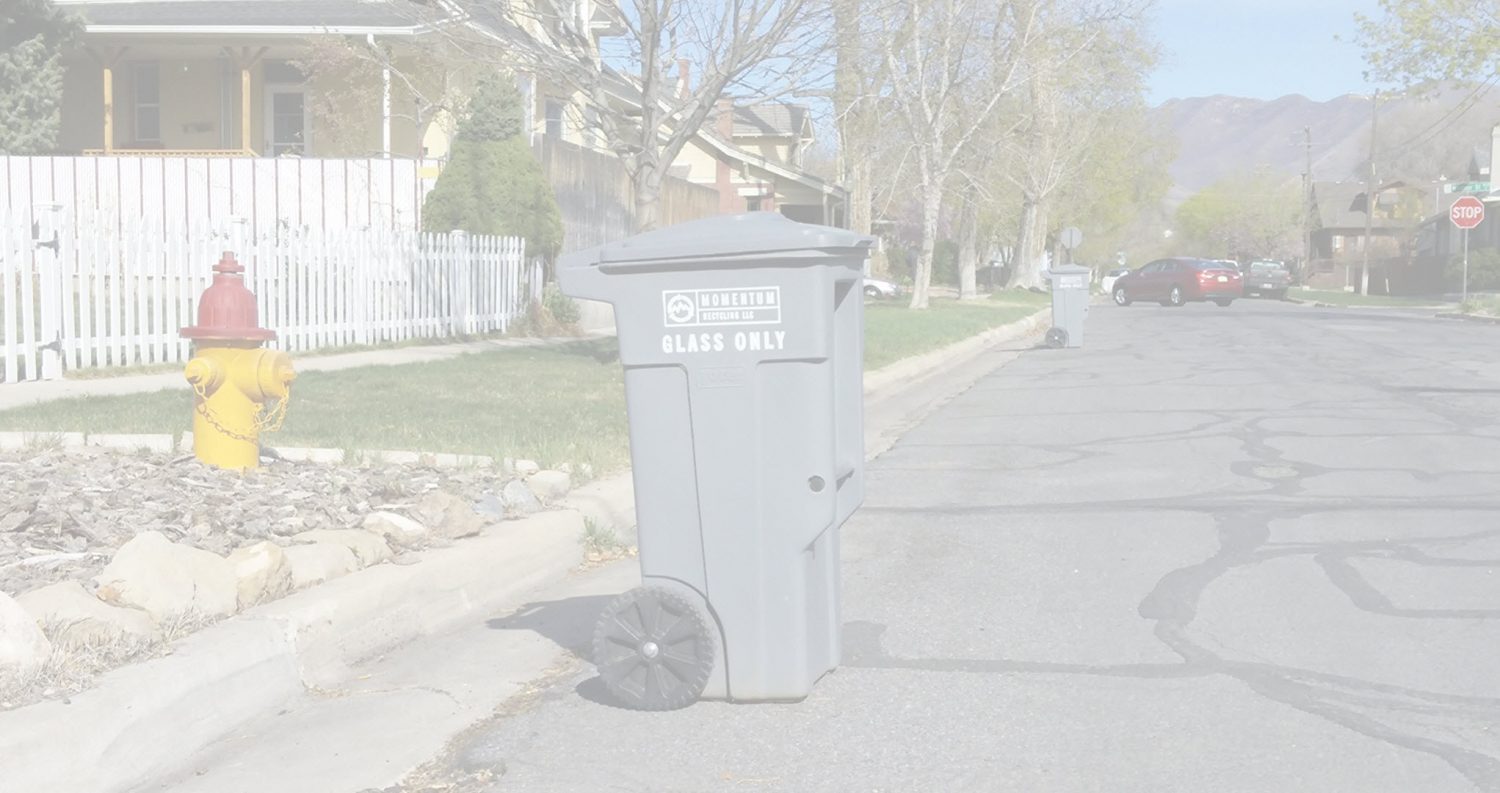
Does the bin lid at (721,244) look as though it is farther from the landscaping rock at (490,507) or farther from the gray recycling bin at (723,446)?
the landscaping rock at (490,507)

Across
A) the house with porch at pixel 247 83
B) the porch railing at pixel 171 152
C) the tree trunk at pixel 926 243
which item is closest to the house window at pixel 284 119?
the house with porch at pixel 247 83

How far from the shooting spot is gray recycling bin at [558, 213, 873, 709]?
472 centimetres

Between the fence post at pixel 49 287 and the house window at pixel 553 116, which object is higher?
the house window at pixel 553 116

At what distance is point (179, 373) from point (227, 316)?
21.8 feet

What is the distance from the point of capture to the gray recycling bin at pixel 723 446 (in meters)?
4.72

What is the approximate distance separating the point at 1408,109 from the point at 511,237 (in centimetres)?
11815

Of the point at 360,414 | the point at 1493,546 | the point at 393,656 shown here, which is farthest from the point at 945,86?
the point at 393,656

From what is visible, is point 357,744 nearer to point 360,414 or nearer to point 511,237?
point 360,414

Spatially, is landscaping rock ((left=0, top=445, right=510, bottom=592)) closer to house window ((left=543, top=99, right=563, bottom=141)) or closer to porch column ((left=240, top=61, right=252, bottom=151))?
porch column ((left=240, top=61, right=252, bottom=151))

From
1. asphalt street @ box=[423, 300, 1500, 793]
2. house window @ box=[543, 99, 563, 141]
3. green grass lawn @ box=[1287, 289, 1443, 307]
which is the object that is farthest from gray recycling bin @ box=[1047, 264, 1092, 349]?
green grass lawn @ box=[1287, 289, 1443, 307]

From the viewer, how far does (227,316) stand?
7.19m

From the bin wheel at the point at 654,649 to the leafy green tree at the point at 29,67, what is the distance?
2243 centimetres

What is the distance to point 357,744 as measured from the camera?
4613 millimetres

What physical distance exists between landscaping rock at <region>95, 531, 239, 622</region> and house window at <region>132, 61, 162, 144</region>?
24367mm
